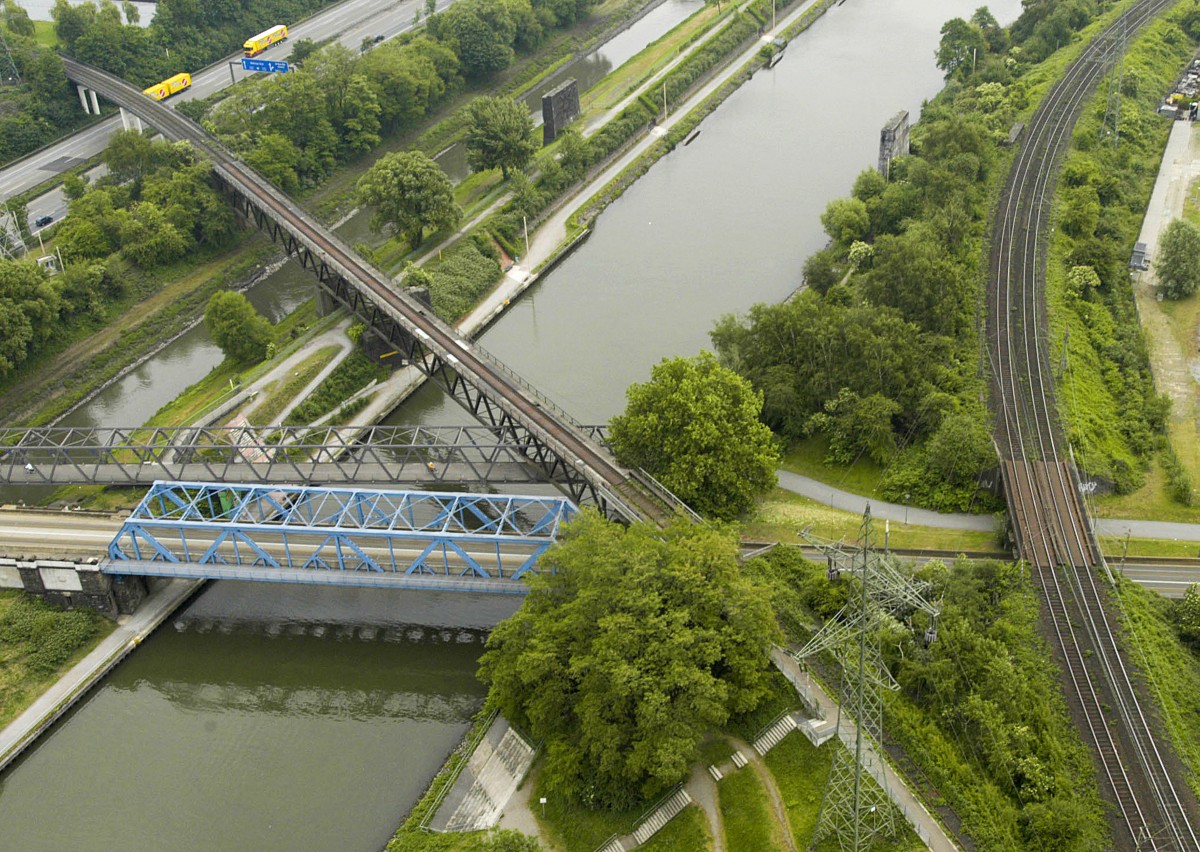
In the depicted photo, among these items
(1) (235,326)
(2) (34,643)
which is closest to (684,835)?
(2) (34,643)

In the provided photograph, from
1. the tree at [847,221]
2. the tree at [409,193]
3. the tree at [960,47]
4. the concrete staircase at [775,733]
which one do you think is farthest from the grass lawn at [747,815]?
the tree at [960,47]

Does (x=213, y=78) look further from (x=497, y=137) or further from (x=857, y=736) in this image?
(x=857, y=736)

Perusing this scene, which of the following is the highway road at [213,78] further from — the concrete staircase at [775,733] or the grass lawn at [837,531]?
the concrete staircase at [775,733]

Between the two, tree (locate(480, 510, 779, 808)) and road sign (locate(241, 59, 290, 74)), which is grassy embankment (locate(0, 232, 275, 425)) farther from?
tree (locate(480, 510, 779, 808))

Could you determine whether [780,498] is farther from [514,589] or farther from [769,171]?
[769,171]

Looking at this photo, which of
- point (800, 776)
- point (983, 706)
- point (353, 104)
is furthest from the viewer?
point (353, 104)

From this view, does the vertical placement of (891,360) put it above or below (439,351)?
below
